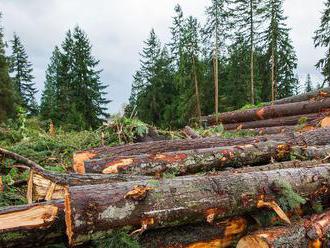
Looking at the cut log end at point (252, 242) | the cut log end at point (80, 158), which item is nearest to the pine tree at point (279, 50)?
the cut log end at point (80, 158)

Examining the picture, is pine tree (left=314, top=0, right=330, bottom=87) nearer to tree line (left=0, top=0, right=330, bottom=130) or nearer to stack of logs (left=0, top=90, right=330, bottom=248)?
tree line (left=0, top=0, right=330, bottom=130)

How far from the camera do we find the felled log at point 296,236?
3385 millimetres

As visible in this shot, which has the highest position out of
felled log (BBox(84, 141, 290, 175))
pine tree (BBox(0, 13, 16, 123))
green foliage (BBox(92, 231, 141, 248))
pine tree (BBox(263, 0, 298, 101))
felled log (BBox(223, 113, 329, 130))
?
pine tree (BBox(263, 0, 298, 101))

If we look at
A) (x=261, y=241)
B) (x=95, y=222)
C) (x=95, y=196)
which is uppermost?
(x=95, y=196)

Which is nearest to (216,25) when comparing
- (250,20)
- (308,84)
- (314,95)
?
(250,20)

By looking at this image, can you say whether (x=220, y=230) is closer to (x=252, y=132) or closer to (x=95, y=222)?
(x=95, y=222)

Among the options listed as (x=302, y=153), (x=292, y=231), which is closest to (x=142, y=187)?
(x=292, y=231)

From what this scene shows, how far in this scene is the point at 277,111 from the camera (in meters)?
13.2

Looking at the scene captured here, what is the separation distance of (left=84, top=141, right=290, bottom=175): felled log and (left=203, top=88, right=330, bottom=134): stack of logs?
447 cm

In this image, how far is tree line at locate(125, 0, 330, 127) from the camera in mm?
29197

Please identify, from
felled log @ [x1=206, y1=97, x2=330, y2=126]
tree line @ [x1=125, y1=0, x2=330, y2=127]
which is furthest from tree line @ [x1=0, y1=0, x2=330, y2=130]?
felled log @ [x1=206, y1=97, x2=330, y2=126]

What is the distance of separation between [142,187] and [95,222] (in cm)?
54

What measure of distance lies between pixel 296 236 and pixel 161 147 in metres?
2.83

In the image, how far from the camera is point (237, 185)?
3738 mm
